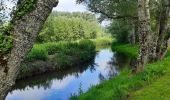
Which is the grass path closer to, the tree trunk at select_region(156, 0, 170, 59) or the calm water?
the calm water

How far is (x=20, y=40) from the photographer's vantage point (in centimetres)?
463

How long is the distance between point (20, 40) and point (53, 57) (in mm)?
39601

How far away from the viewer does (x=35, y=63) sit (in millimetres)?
38875

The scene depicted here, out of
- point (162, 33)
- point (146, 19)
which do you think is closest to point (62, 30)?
point (162, 33)

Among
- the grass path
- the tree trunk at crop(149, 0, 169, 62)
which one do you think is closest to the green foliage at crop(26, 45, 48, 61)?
the tree trunk at crop(149, 0, 169, 62)

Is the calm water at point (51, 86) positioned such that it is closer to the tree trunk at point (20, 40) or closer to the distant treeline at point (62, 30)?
the tree trunk at point (20, 40)

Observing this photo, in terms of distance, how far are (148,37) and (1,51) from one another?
15.0 meters

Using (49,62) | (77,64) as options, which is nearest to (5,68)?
(49,62)

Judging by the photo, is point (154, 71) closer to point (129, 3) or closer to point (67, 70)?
point (129, 3)

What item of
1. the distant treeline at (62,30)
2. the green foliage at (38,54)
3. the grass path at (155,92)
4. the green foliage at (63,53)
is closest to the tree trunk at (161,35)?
the grass path at (155,92)

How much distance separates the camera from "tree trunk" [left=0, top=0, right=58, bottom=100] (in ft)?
15.1

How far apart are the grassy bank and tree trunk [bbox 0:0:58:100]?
30.0 m

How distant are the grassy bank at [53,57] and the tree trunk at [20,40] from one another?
30.0 meters

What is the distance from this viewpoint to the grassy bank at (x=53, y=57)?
37.5 meters
